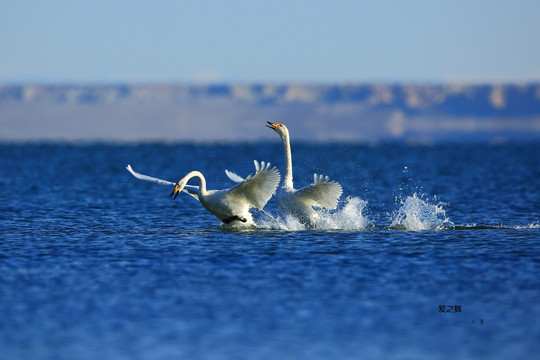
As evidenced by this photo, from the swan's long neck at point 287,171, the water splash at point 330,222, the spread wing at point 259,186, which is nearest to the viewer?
the spread wing at point 259,186

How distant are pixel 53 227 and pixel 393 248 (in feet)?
29.8

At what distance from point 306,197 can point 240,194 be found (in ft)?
5.12

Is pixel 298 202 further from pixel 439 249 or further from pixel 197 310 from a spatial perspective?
pixel 197 310

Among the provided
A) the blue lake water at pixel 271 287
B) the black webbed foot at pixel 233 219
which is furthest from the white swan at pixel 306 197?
the black webbed foot at pixel 233 219

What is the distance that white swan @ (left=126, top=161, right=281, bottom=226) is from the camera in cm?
1925

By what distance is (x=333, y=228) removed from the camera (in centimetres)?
2102

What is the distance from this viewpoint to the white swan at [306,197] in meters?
19.6

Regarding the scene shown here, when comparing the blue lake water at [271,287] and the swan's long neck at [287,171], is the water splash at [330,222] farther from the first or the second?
the swan's long neck at [287,171]

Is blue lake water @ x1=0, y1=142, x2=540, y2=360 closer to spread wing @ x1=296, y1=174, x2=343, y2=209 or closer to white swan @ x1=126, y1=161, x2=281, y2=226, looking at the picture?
white swan @ x1=126, y1=161, x2=281, y2=226

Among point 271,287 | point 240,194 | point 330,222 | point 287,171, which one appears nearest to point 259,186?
point 240,194

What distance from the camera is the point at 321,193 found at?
19.7 m

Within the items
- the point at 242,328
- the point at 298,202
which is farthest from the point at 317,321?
the point at 298,202

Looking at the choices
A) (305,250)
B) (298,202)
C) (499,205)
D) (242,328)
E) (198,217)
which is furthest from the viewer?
(499,205)

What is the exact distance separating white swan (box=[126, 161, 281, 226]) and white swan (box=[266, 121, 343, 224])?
0.60 meters
